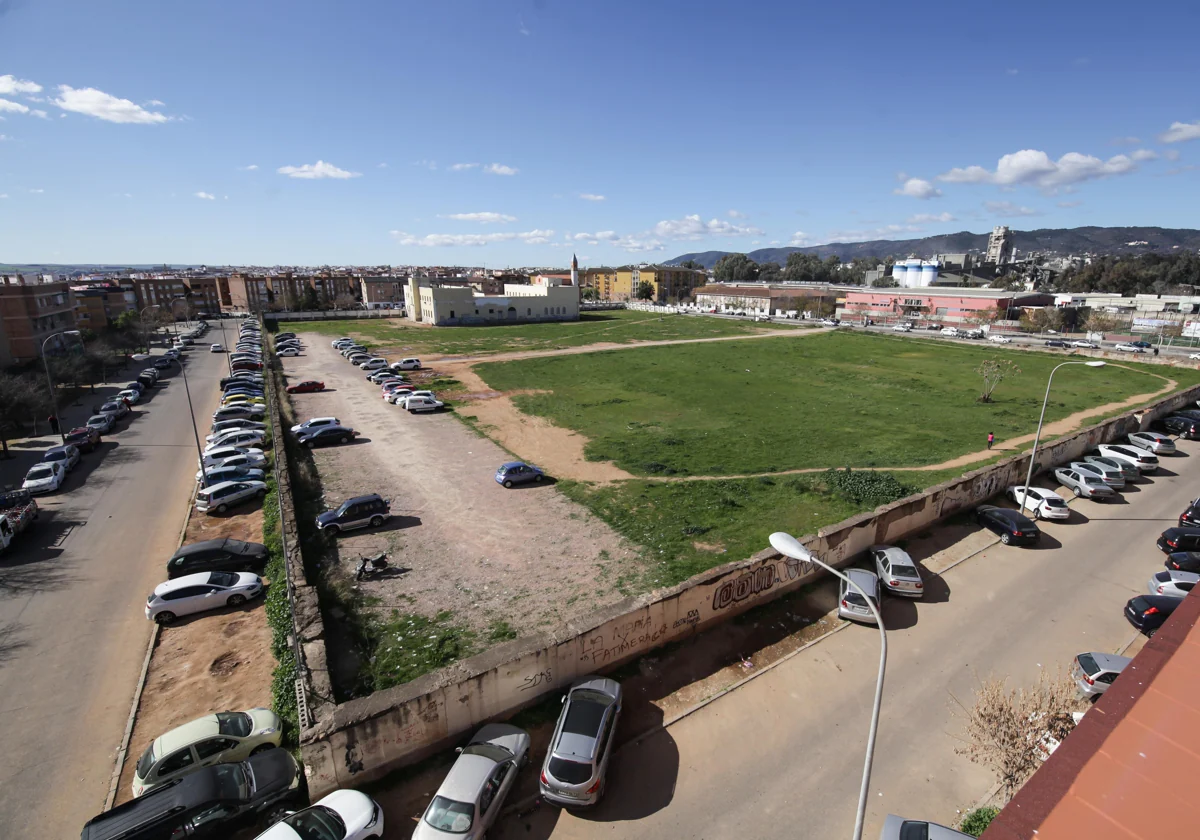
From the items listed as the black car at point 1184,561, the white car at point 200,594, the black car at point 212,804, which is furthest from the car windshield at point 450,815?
the black car at point 1184,561

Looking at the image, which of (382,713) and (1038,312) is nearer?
(382,713)

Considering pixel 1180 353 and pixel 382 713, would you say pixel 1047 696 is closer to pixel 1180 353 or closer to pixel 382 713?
pixel 382 713

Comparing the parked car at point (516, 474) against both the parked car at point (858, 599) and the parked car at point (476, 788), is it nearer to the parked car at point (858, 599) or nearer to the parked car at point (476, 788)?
the parked car at point (858, 599)

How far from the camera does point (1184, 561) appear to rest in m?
18.0

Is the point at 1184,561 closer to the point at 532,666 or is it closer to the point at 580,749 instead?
the point at 580,749

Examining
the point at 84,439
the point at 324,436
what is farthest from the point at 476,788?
the point at 84,439


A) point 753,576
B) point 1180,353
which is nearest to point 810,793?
point 753,576

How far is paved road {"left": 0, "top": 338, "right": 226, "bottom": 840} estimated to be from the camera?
36.0 feet

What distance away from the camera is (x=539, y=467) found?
92.4 ft

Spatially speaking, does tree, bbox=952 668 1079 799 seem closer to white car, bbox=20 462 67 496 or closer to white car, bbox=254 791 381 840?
white car, bbox=254 791 381 840

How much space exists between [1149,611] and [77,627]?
3053 cm

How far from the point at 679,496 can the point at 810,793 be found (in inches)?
557

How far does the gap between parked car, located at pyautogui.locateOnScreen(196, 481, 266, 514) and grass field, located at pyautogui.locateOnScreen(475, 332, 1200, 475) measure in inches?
646

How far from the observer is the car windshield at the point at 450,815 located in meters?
9.13
